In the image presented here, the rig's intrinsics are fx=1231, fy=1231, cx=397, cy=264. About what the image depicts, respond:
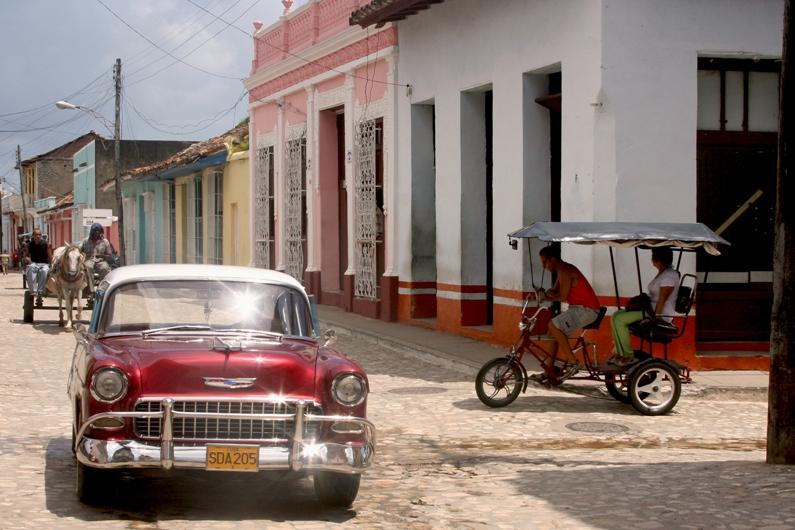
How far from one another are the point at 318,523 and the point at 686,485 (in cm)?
246

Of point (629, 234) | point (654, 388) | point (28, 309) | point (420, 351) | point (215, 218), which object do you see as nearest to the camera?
point (654, 388)

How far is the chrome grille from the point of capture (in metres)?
6.57

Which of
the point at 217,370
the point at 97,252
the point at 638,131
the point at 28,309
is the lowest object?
the point at 28,309

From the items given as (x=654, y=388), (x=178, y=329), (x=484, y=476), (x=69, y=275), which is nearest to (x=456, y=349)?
(x=654, y=388)

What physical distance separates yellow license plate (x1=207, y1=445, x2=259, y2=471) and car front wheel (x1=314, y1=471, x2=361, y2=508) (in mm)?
528

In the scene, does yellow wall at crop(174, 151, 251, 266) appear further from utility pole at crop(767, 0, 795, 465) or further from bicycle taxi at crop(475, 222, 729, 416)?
utility pole at crop(767, 0, 795, 465)

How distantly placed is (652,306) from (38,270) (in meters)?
12.9

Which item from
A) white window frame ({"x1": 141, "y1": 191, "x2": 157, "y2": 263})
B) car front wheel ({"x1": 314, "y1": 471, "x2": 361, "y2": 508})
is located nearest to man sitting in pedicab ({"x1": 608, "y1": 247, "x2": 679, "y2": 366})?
car front wheel ({"x1": 314, "y1": 471, "x2": 361, "y2": 508})

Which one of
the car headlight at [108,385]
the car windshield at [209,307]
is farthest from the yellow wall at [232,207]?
the car headlight at [108,385]

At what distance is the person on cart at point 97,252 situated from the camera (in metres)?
19.5

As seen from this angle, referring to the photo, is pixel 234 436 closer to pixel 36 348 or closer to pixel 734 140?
pixel 734 140

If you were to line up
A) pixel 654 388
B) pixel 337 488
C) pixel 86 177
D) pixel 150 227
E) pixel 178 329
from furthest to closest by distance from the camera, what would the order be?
pixel 86 177 → pixel 150 227 → pixel 654 388 → pixel 178 329 → pixel 337 488

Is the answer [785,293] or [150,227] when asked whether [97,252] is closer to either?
[785,293]

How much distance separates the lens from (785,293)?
8312 millimetres
